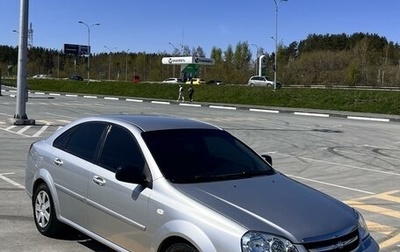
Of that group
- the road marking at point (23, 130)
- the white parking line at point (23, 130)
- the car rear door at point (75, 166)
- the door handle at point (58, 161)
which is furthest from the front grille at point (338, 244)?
the white parking line at point (23, 130)

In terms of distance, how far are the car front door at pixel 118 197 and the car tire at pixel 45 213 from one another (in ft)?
2.98

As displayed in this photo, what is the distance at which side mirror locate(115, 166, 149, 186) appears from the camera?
14.3 ft

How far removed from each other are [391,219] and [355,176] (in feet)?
12.4

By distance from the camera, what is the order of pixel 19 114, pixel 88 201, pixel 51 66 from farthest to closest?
pixel 51 66
pixel 19 114
pixel 88 201

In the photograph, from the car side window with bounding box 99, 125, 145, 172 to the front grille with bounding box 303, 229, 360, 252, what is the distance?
1715mm

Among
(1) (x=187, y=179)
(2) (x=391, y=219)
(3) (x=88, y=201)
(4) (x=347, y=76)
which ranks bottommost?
(2) (x=391, y=219)

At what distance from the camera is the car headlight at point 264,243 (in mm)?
3512

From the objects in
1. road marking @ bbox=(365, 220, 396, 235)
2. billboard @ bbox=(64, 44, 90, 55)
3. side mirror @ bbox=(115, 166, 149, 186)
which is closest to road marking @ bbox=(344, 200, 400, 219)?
road marking @ bbox=(365, 220, 396, 235)

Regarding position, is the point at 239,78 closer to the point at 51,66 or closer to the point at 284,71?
the point at 284,71

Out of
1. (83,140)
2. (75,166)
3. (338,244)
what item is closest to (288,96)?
(83,140)

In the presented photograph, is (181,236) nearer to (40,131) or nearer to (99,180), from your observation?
(99,180)

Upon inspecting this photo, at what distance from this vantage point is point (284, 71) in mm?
97875

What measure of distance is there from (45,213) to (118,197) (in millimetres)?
1689

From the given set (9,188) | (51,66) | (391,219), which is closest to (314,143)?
(391,219)
